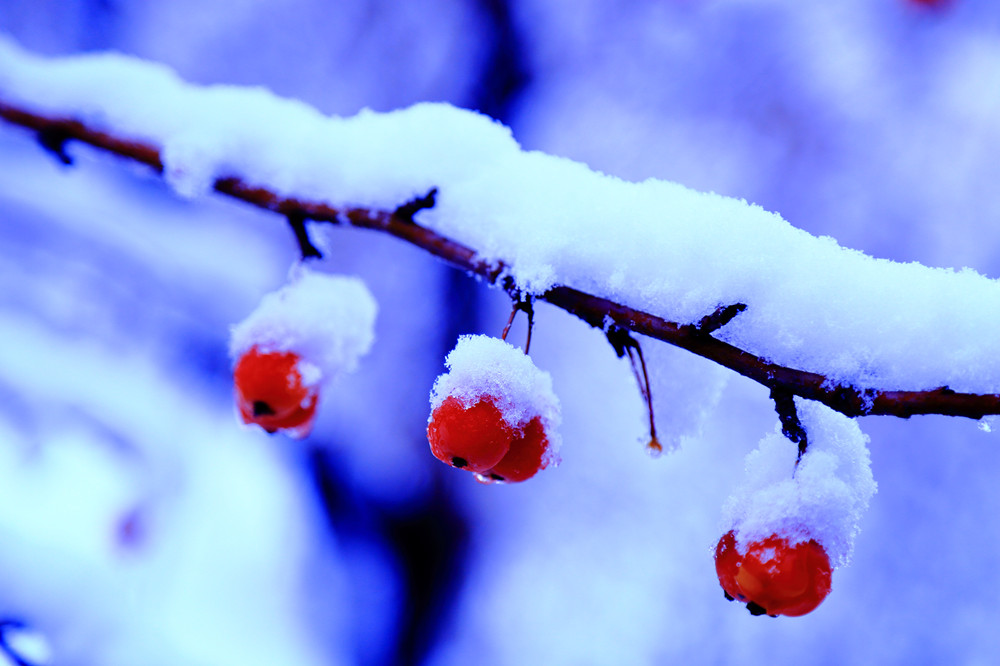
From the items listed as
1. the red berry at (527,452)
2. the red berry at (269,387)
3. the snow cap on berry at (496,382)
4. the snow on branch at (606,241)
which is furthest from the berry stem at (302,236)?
the red berry at (527,452)

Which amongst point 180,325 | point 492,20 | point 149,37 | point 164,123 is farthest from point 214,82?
point 164,123

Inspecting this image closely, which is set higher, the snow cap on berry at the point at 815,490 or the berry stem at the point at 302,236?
the berry stem at the point at 302,236

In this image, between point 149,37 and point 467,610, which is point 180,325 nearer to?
point 149,37

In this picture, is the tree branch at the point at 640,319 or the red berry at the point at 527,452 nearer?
the tree branch at the point at 640,319

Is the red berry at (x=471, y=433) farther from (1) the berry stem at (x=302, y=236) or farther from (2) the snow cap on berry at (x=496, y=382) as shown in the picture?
(1) the berry stem at (x=302, y=236)

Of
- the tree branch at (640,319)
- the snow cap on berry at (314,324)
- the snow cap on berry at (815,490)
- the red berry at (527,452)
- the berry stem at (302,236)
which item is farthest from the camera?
the snow cap on berry at (314,324)

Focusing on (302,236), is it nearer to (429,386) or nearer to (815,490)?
(815,490)
